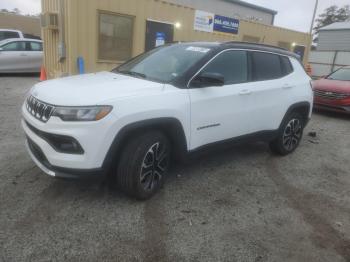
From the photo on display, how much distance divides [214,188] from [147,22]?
669cm

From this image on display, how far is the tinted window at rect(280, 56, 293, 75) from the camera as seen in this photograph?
4.85 m

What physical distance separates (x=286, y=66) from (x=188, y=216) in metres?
3.01

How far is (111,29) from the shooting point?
845 cm

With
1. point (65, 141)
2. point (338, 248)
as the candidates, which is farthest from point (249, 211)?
point (65, 141)

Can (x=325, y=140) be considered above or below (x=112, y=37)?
below

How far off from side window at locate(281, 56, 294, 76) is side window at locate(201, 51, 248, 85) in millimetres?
978

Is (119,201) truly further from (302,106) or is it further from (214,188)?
(302,106)

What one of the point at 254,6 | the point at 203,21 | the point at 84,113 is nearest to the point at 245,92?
the point at 84,113

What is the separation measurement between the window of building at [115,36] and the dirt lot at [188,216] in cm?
462

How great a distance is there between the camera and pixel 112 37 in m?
8.61

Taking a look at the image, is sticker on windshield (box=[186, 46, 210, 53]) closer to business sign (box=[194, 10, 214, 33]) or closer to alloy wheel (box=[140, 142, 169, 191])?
alloy wheel (box=[140, 142, 169, 191])

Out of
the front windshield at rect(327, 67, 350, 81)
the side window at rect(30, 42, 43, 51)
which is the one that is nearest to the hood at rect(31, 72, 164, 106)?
the front windshield at rect(327, 67, 350, 81)

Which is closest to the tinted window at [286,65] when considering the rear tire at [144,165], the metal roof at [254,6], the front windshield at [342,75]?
the rear tire at [144,165]

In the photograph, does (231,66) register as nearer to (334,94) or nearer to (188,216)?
(188,216)
